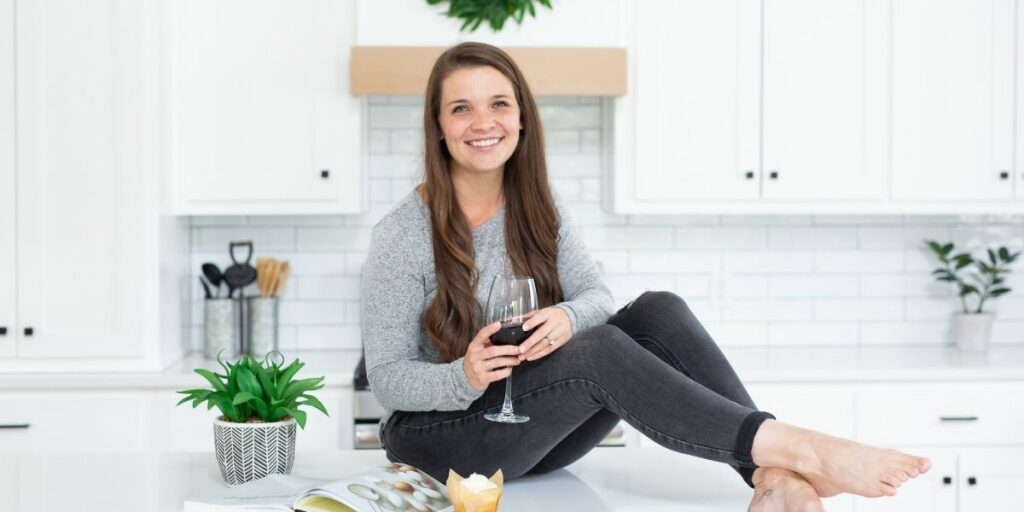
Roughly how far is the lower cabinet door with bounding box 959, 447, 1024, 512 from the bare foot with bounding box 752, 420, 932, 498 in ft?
5.92

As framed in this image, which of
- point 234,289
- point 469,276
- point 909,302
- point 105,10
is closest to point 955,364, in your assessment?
point 909,302

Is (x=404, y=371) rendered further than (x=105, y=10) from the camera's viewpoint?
No

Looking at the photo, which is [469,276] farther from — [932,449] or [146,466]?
[932,449]

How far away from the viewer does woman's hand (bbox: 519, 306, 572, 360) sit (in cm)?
209

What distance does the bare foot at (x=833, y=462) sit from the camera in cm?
194

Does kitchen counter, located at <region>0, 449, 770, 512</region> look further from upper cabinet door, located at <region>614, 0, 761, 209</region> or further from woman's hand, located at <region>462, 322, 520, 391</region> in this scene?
upper cabinet door, located at <region>614, 0, 761, 209</region>

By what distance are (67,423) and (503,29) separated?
1851mm

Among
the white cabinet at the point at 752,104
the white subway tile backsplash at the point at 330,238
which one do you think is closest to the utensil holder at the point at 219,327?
the white subway tile backsplash at the point at 330,238

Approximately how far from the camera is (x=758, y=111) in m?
3.71

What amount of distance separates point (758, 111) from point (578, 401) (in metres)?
1.89

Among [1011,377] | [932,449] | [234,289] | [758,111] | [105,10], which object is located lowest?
[932,449]

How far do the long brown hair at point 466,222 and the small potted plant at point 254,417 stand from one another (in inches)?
14.4

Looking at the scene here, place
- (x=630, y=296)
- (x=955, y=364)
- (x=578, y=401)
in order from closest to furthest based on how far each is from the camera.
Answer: (x=578, y=401), (x=955, y=364), (x=630, y=296)

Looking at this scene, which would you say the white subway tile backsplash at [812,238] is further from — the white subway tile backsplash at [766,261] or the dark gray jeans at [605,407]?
the dark gray jeans at [605,407]
